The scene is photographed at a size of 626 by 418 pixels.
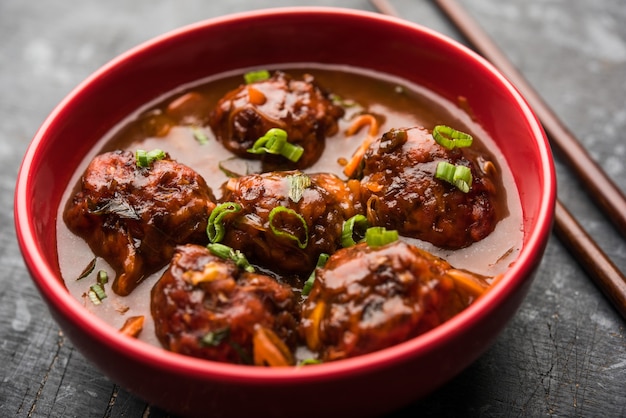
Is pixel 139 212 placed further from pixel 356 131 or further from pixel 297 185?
pixel 356 131

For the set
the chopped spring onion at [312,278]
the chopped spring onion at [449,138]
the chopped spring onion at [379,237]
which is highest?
the chopped spring onion at [449,138]

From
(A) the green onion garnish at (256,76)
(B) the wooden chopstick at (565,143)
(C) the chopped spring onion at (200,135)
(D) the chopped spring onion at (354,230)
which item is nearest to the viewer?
(D) the chopped spring onion at (354,230)

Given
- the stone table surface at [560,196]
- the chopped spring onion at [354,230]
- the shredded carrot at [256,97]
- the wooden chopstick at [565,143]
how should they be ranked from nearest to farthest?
the chopped spring onion at [354,230], the stone table surface at [560,196], the shredded carrot at [256,97], the wooden chopstick at [565,143]

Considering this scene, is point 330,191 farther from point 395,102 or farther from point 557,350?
point 557,350

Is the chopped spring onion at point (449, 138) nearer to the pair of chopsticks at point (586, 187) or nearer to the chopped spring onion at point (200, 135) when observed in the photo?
the pair of chopsticks at point (586, 187)

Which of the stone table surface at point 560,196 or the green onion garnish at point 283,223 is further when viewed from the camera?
the stone table surface at point 560,196

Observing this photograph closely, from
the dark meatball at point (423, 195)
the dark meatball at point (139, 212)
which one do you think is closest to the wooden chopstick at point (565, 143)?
the dark meatball at point (423, 195)

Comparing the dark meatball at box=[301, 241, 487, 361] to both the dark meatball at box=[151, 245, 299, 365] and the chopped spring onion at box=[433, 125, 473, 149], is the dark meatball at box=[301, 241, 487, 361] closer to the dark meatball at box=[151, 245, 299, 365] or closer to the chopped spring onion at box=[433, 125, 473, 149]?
the dark meatball at box=[151, 245, 299, 365]

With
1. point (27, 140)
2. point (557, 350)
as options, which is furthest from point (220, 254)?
point (27, 140)
